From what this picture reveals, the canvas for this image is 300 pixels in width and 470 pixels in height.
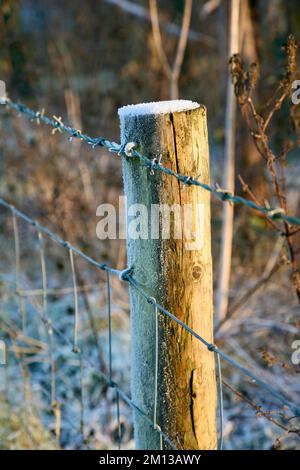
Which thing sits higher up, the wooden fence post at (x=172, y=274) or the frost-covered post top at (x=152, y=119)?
the frost-covered post top at (x=152, y=119)

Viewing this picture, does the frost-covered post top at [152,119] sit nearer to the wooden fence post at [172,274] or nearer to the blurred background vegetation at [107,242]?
the wooden fence post at [172,274]

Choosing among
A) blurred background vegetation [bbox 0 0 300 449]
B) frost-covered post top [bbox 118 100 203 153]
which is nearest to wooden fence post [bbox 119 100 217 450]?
frost-covered post top [bbox 118 100 203 153]

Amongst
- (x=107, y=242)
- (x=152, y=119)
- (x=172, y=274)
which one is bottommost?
(x=172, y=274)

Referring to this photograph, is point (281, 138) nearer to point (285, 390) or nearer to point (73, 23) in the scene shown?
point (285, 390)

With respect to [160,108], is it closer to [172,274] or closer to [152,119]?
[152,119]

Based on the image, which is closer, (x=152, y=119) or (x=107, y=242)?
(x=152, y=119)

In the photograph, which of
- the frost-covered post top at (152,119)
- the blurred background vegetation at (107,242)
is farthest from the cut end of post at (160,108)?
the blurred background vegetation at (107,242)

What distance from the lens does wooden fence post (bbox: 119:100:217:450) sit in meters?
1.40

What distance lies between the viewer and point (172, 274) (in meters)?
1.45

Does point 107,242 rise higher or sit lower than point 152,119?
higher

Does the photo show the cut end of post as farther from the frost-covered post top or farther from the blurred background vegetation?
the blurred background vegetation

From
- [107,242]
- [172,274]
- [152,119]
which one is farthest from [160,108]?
[107,242]

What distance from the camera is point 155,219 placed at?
1422 millimetres

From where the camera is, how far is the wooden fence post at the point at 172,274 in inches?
54.9
